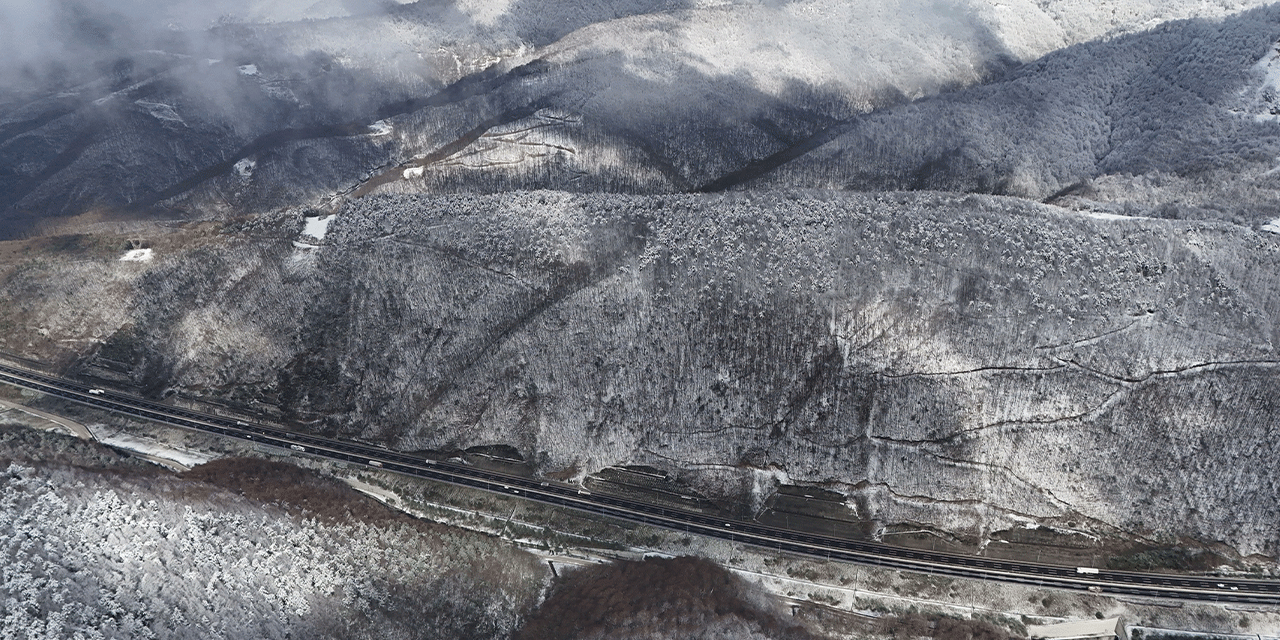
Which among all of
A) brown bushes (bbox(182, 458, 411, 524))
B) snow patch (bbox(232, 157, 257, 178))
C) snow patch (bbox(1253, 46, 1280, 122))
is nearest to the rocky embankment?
brown bushes (bbox(182, 458, 411, 524))

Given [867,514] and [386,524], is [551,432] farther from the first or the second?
[867,514]

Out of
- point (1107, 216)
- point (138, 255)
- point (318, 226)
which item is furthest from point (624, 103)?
point (138, 255)

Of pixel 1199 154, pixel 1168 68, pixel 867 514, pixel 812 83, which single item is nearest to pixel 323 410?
pixel 867 514

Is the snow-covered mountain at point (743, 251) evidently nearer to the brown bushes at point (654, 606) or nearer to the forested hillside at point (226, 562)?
the brown bushes at point (654, 606)

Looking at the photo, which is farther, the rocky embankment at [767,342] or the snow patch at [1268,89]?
the snow patch at [1268,89]

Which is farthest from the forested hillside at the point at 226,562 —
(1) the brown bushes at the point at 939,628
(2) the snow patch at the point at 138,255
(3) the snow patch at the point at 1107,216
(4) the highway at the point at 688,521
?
(3) the snow patch at the point at 1107,216

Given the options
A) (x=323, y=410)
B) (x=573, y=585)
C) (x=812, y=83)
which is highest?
(x=812, y=83)
